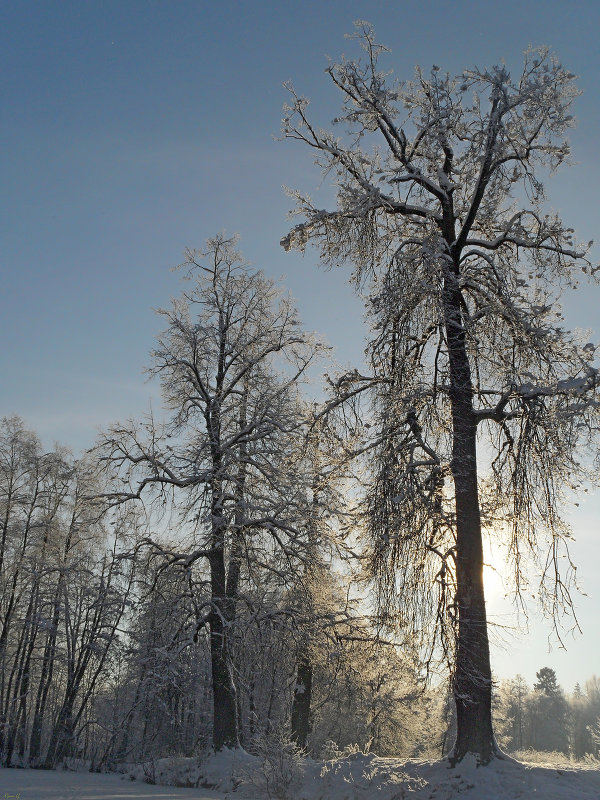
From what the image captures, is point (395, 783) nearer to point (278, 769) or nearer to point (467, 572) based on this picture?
point (278, 769)

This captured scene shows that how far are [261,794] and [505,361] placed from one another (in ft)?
25.0

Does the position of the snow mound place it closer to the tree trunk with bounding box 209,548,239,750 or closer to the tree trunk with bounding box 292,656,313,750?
the tree trunk with bounding box 209,548,239,750

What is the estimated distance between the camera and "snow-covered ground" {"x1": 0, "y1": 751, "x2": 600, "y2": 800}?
7.09 m

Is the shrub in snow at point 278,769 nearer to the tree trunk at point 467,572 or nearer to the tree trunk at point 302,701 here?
the tree trunk at point 467,572

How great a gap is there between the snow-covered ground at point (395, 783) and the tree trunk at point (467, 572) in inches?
14.8

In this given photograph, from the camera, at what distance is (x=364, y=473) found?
→ 924 centimetres

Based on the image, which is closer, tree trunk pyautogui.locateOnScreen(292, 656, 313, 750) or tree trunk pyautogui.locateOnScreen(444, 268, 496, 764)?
tree trunk pyautogui.locateOnScreen(444, 268, 496, 764)

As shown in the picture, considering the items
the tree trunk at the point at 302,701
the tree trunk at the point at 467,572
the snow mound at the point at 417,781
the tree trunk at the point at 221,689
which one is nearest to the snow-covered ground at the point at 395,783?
the snow mound at the point at 417,781

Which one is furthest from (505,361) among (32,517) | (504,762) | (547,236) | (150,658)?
(32,517)

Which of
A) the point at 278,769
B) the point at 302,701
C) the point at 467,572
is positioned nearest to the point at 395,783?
the point at 278,769

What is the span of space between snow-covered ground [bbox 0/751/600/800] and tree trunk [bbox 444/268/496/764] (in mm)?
377

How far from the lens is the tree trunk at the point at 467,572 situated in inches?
313

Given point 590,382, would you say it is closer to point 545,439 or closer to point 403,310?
point 545,439

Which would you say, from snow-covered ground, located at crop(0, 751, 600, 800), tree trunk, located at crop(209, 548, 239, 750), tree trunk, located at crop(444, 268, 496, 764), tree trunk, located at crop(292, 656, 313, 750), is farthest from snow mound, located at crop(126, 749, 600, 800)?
tree trunk, located at crop(292, 656, 313, 750)
